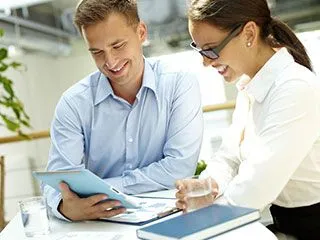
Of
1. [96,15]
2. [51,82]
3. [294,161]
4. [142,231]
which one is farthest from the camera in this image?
[51,82]

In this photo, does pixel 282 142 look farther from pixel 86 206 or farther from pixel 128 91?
pixel 128 91

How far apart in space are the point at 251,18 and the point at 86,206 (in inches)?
27.5

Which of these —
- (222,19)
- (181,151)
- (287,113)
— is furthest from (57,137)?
(287,113)

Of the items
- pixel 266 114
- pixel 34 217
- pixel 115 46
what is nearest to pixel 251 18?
pixel 266 114

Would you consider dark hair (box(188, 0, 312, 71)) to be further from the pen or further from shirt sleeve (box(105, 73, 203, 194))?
the pen

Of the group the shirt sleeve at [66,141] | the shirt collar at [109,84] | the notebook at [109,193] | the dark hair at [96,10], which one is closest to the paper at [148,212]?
the notebook at [109,193]

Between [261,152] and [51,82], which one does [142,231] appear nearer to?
[261,152]

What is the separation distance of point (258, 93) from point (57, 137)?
708 mm

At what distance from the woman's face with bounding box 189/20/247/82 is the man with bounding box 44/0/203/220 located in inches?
12.4

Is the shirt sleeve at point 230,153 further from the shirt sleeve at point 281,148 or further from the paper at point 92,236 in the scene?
the paper at point 92,236

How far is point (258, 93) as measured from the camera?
1527 mm

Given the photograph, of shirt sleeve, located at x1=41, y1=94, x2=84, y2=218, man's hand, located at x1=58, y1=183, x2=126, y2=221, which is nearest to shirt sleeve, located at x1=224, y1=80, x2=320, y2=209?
man's hand, located at x1=58, y1=183, x2=126, y2=221

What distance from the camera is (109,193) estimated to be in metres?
1.43

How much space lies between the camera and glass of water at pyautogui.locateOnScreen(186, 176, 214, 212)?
1.41 meters
